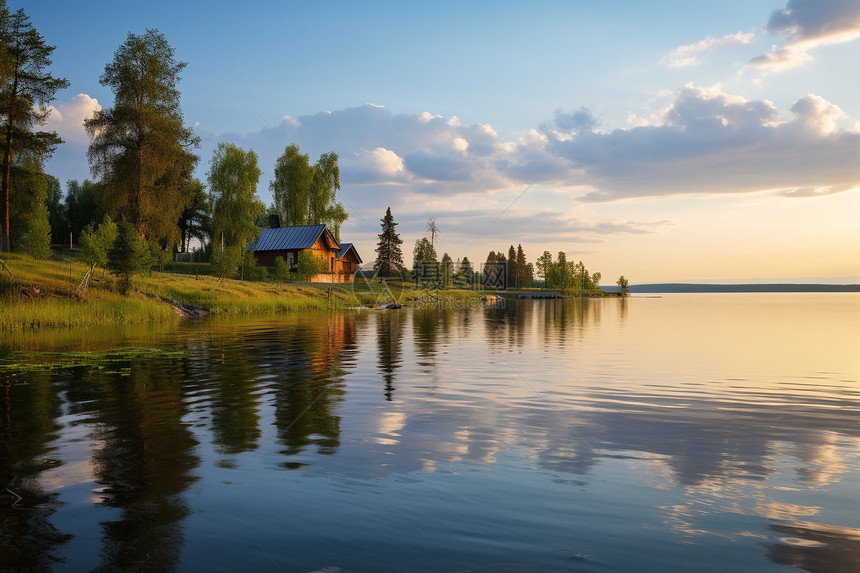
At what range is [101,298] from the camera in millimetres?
38438

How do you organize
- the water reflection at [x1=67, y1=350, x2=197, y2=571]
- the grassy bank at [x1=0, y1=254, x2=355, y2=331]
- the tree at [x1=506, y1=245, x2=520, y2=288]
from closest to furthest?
the water reflection at [x1=67, y1=350, x2=197, y2=571] → the grassy bank at [x1=0, y1=254, x2=355, y2=331] → the tree at [x1=506, y1=245, x2=520, y2=288]

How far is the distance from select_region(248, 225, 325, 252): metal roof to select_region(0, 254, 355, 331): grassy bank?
23752mm

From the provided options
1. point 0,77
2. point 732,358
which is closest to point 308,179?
point 0,77

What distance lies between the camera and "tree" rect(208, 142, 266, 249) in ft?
248

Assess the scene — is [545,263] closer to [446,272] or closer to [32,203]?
[446,272]

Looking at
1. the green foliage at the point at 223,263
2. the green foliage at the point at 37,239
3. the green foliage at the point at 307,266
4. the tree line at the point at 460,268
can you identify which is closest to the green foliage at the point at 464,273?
the tree line at the point at 460,268

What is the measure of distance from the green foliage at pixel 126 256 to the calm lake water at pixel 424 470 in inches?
987

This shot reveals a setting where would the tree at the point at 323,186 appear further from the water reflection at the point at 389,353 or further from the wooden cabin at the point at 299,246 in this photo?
the water reflection at the point at 389,353

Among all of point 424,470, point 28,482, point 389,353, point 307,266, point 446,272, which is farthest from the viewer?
point 446,272

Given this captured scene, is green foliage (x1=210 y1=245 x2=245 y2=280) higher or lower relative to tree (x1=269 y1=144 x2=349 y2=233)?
lower

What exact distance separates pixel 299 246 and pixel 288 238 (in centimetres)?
341

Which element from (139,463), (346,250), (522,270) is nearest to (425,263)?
(346,250)

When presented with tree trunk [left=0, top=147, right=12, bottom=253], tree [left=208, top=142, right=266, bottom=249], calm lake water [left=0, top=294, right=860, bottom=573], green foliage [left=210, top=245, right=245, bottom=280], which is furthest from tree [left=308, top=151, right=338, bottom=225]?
calm lake water [left=0, top=294, right=860, bottom=573]

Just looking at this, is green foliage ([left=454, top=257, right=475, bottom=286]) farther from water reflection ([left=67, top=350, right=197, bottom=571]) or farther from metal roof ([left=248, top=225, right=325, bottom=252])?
water reflection ([left=67, top=350, right=197, bottom=571])
